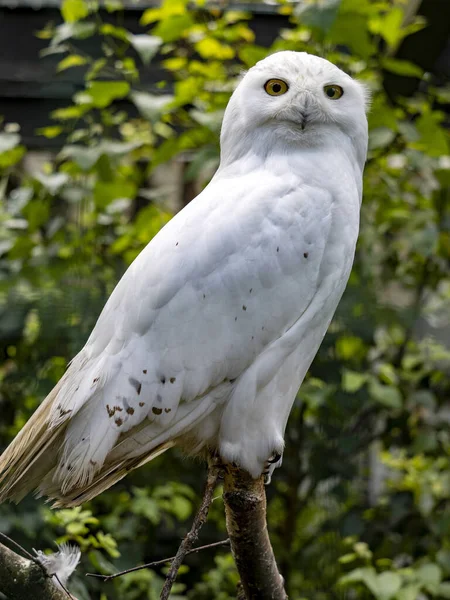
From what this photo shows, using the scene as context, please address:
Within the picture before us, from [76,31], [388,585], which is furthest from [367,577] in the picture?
[76,31]

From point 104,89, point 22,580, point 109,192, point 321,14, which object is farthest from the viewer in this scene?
point 109,192

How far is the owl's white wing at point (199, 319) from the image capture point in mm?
1337

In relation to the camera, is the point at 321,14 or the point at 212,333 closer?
the point at 212,333

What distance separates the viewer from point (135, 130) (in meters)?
2.89

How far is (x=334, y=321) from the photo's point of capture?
2.40 meters

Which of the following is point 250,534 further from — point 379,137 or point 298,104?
point 379,137

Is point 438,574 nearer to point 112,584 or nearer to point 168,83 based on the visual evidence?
point 112,584

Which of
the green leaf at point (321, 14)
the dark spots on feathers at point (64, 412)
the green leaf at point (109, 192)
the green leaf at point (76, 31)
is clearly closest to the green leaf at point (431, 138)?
the green leaf at point (321, 14)

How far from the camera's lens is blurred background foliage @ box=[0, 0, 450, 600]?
2229 mm

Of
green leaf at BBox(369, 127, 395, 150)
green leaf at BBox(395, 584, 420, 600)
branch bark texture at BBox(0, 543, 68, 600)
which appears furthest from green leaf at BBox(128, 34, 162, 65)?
green leaf at BBox(395, 584, 420, 600)

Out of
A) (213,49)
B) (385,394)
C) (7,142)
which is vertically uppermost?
(213,49)

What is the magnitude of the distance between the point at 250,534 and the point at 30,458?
15.5 inches

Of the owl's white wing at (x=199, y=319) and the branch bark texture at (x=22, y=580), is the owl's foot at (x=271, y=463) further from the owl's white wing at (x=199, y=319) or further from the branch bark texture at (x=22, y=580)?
the branch bark texture at (x=22, y=580)

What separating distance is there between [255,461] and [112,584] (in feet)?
2.69
